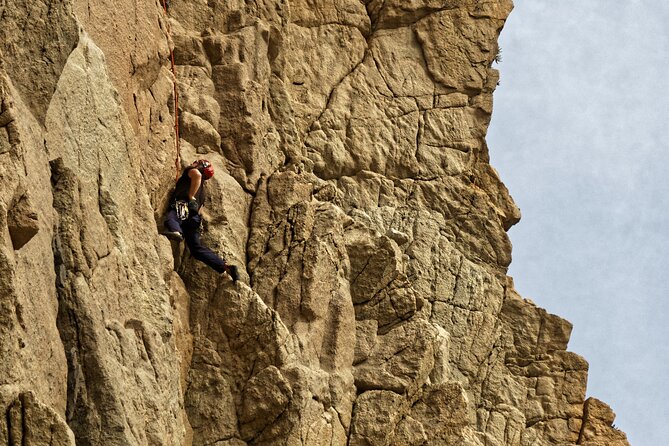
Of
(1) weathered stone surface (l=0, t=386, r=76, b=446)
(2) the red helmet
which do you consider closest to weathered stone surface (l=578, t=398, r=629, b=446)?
(2) the red helmet

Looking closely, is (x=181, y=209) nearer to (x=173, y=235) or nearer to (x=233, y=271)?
(x=173, y=235)

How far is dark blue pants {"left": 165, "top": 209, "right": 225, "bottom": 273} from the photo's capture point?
27.5 metres

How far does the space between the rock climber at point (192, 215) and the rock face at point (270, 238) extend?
1.23 feet

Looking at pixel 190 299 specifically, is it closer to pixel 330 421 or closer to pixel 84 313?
pixel 330 421

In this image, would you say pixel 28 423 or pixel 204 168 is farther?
pixel 204 168

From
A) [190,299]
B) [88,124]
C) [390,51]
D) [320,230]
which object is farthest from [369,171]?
[88,124]

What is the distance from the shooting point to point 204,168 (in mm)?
28031

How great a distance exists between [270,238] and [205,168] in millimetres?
2206

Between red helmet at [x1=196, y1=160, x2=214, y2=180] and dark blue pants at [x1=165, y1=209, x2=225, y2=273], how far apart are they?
2.76 feet

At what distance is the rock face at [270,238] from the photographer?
21.6 metres

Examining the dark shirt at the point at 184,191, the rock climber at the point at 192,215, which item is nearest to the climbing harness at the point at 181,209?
the rock climber at the point at 192,215

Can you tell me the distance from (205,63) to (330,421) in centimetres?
776

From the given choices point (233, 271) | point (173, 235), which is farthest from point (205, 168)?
point (233, 271)

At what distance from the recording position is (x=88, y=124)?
23.8m
